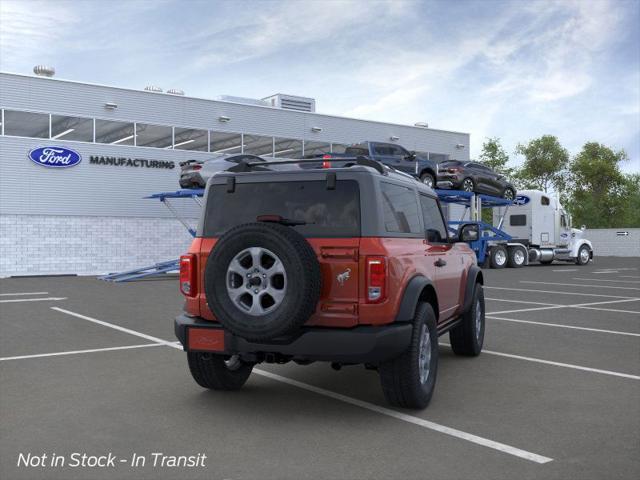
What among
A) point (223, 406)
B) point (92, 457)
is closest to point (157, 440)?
point (92, 457)

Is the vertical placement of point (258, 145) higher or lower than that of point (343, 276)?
higher

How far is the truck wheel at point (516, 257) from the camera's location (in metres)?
30.0

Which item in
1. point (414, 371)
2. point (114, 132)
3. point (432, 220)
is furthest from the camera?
point (114, 132)

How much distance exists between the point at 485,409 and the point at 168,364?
348 centimetres

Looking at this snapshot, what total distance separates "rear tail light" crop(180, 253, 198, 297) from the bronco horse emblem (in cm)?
124

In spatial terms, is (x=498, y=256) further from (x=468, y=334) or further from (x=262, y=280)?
(x=262, y=280)

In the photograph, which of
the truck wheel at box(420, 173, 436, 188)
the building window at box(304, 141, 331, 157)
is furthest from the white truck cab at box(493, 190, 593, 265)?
the building window at box(304, 141, 331, 157)

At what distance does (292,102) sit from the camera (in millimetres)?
33531

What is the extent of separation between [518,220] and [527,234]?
862 mm

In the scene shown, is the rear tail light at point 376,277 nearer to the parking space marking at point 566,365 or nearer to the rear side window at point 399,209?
the rear side window at point 399,209

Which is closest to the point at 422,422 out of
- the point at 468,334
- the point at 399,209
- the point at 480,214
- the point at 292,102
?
the point at 399,209

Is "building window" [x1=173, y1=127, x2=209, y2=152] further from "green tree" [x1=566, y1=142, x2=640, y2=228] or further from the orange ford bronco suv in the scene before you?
"green tree" [x1=566, y1=142, x2=640, y2=228]

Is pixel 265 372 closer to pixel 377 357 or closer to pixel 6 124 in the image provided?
pixel 377 357

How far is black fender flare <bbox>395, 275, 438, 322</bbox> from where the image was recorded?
16.7 feet
